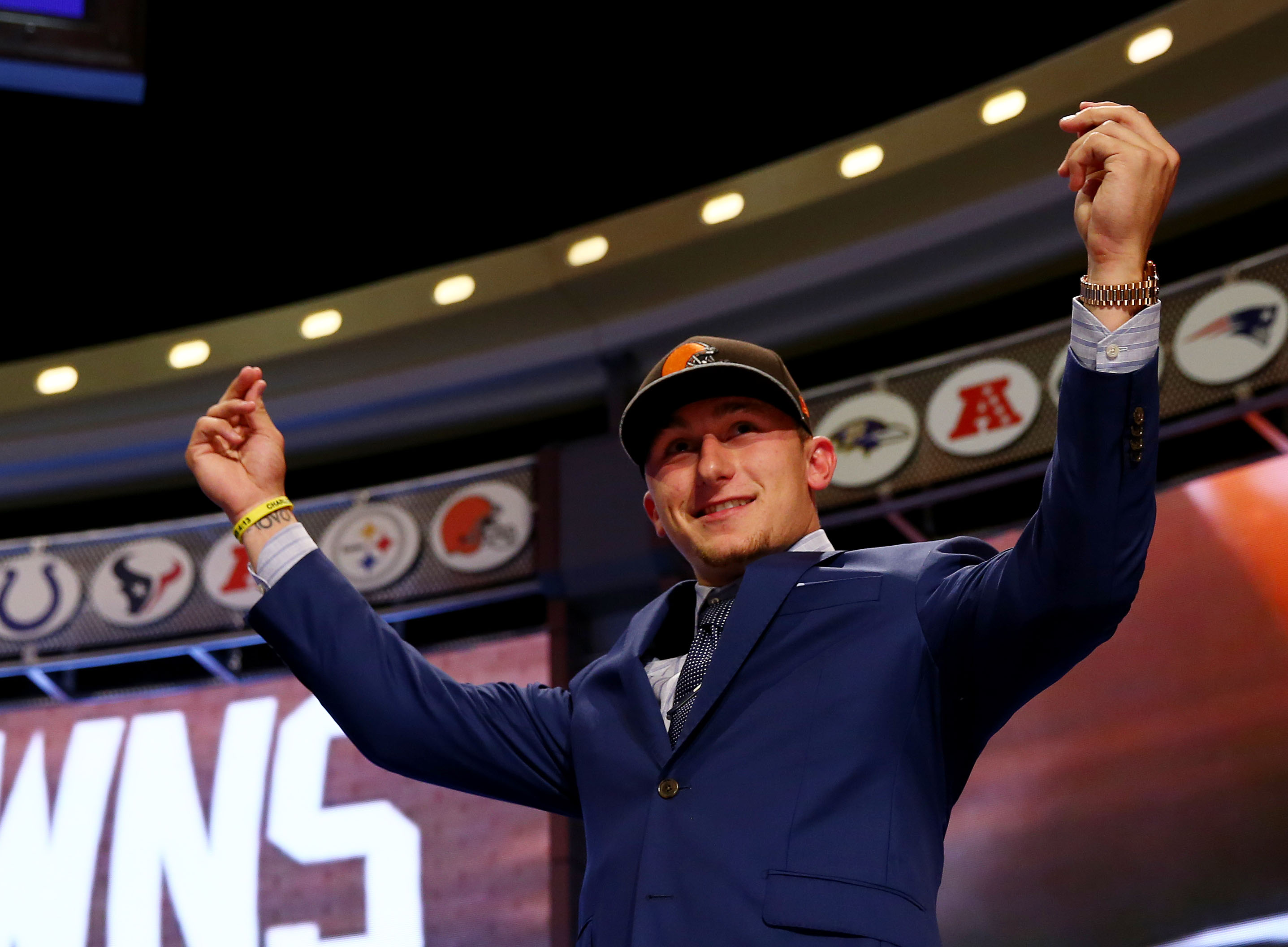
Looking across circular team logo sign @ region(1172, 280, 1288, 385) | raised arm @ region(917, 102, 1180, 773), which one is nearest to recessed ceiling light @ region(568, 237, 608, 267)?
circular team logo sign @ region(1172, 280, 1288, 385)

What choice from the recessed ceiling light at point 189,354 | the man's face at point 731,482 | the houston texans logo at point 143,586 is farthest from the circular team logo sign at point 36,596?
the man's face at point 731,482

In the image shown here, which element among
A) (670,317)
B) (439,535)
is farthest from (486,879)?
(670,317)

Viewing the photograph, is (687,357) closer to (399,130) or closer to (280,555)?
(280,555)

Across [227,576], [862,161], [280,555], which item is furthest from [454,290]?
[280,555]

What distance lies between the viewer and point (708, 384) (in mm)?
1469

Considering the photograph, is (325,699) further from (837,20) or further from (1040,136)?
(837,20)

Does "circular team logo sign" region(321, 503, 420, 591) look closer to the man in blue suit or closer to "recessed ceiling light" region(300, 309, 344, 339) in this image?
"recessed ceiling light" region(300, 309, 344, 339)

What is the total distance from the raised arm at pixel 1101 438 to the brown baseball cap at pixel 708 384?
15.6 inches

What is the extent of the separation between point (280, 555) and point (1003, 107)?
321 centimetres

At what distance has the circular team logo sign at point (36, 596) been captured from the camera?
196 inches

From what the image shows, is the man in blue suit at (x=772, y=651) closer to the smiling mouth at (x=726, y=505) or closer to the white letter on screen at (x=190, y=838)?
the smiling mouth at (x=726, y=505)

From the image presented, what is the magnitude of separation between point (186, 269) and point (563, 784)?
444 cm

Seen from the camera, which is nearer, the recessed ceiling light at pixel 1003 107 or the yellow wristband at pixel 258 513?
the yellow wristband at pixel 258 513

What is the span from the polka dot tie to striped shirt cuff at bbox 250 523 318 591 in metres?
0.41
